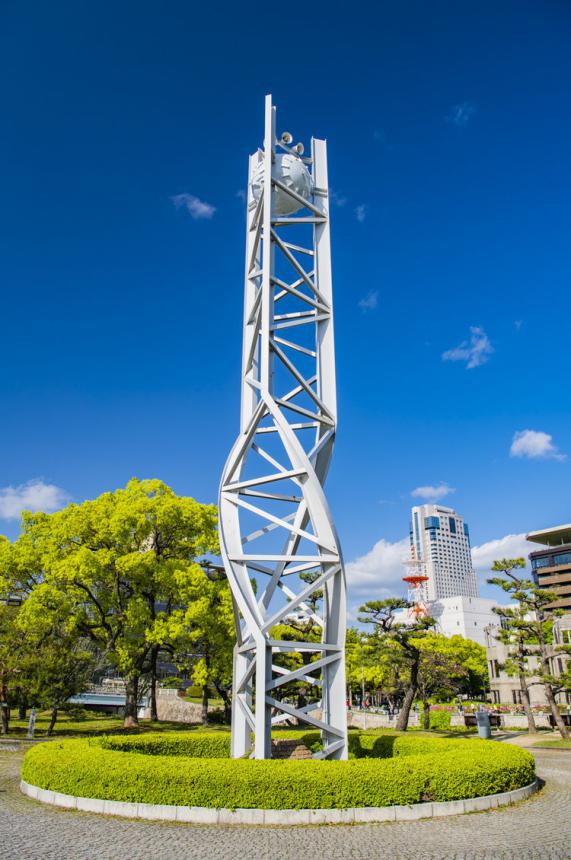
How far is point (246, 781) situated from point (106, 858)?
2527 millimetres

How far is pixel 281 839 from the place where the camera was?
324 inches

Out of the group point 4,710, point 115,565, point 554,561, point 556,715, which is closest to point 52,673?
point 4,710

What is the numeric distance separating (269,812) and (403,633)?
19.4 metres

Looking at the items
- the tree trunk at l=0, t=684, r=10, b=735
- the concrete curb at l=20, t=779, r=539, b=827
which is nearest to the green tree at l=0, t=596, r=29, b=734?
the tree trunk at l=0, t=684, r=10, b=735

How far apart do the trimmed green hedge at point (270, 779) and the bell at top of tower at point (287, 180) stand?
1320cm

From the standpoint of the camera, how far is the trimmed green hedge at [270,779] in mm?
9219

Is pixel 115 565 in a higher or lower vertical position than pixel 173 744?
higher

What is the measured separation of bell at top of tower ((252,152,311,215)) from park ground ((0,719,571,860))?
552 inches

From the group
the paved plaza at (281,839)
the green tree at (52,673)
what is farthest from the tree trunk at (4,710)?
the paved plaza at (281,839)

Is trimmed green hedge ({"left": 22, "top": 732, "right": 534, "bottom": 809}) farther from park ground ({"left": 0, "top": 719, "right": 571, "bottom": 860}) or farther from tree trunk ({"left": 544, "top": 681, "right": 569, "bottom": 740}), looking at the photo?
tree trunk ({"left": 544, "top": 681, "right": 569, "bottom": 740})

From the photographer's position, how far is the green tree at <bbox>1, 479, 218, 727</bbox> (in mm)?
22750

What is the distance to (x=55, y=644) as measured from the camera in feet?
72.9

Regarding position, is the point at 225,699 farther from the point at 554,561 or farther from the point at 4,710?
the point at 554,561

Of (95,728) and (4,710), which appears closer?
(4,710)
